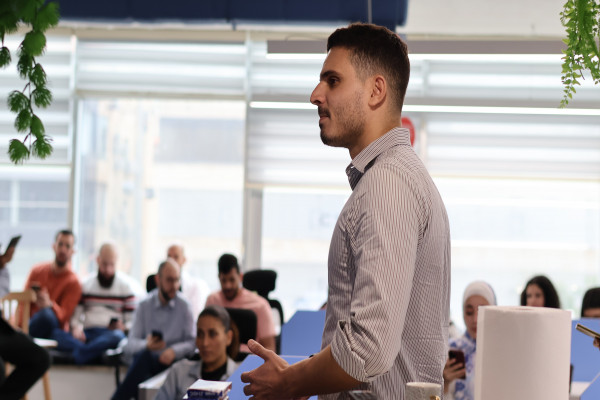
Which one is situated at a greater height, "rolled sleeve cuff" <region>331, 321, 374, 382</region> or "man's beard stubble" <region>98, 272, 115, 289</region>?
"rolled sleeve cuff" <region>331, 321, 374, 382</region>

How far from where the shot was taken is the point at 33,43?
1.73m

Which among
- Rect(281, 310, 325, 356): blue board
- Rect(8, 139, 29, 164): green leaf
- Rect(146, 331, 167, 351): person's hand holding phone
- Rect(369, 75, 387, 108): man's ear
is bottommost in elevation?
Rect(146, 331, 167, 351): person's hand holding phone

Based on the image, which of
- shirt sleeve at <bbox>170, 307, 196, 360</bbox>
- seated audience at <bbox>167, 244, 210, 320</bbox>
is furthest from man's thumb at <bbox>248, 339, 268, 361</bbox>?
seated audience at <bbox>167, 244, 210, 320</bbox>

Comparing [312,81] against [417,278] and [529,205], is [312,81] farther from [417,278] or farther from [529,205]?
[417,278]

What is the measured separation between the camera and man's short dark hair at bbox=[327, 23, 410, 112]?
4.20 ft

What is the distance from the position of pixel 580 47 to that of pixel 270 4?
13.7 ft

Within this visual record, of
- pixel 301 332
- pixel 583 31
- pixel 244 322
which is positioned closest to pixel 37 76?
pixel 583 31

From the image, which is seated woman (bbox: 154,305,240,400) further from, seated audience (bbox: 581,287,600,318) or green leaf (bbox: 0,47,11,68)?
green leaf (bbox: 0,47,11,68)

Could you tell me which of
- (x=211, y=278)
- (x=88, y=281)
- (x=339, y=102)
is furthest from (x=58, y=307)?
(x=339, y=102)

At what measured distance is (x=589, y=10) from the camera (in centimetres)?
133

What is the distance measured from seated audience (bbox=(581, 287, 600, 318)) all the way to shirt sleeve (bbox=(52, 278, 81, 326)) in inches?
156

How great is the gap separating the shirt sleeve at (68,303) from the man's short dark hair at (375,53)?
559 centimetres

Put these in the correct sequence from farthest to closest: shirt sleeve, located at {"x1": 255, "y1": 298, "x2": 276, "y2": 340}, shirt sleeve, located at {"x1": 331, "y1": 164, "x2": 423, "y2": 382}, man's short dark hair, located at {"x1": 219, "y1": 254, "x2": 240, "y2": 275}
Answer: man's short dark hair, located at {"x1": 219, "y1": 254, "x2": 240, "y2": 275} < shirt sleeve, located at {"x1": 255, "y1": 298, "x2": 276, "y2": 340} < shirt sleeve, located at {"x1": 331, "y1": 164, "x2": 423, "y2": 382}

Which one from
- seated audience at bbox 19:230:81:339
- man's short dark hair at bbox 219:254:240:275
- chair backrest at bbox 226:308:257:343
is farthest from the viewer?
A: seated audience at bbox 19:230:81:339
